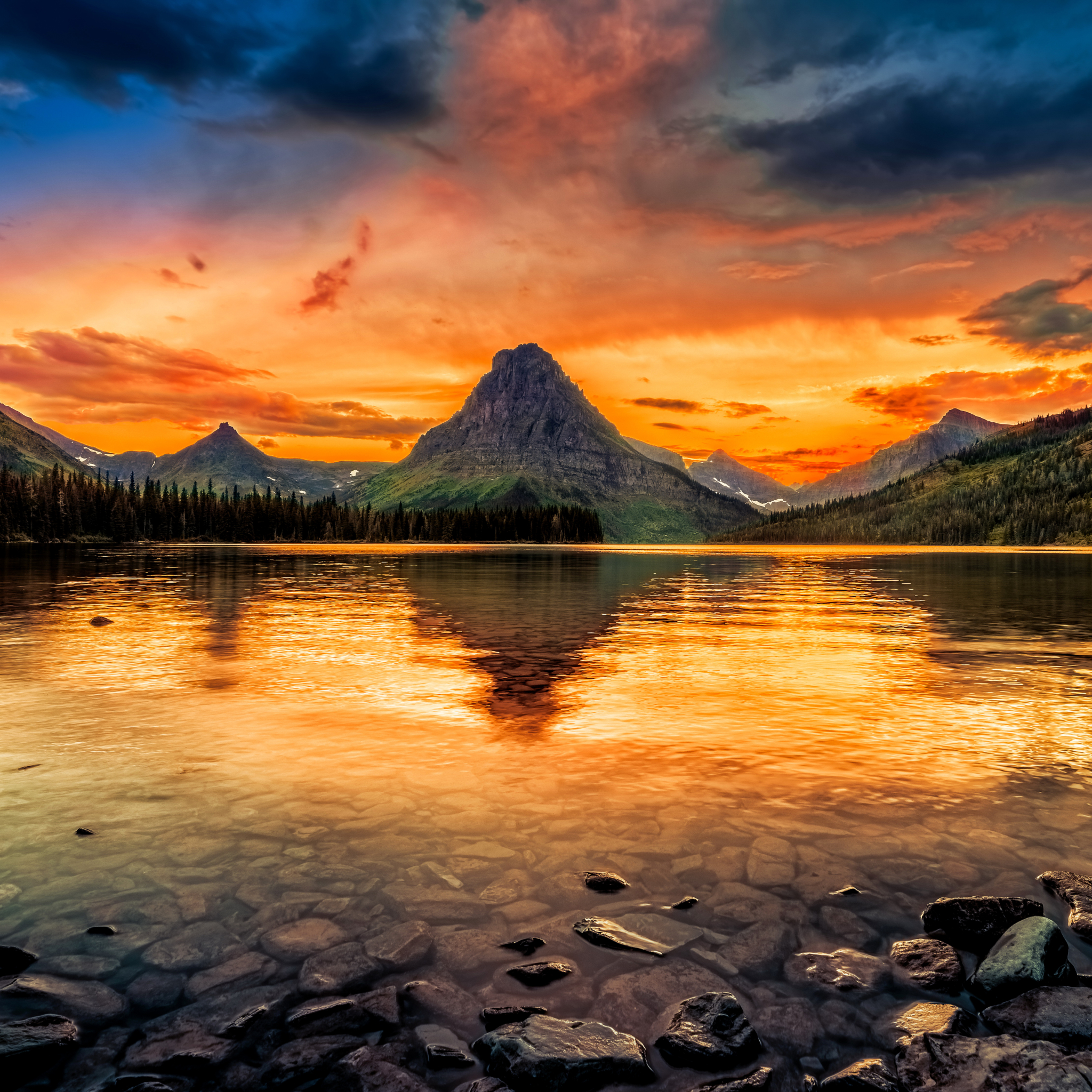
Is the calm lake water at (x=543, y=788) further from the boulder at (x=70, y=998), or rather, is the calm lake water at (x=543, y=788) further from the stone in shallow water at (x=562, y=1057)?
→ the stone in shallow water at (x=562, y=1057)

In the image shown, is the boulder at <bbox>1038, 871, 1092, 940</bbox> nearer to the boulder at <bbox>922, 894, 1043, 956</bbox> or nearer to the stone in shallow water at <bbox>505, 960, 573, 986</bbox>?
the boulder at <bbox>922, 894, 1043, 956</bbox>

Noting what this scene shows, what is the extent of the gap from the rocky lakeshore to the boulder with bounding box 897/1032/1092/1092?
0.10 ft

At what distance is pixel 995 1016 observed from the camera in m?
8.41

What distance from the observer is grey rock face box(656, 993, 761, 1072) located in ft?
25.2

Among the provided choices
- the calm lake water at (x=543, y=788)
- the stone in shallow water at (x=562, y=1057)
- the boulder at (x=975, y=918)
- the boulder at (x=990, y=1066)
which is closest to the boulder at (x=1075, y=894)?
the calm lake water at (x=543, y=788)

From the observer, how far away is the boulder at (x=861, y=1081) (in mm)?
7172

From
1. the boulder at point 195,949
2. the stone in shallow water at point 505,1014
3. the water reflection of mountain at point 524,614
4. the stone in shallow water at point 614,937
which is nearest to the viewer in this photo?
the stone in shallow water at point 505,1014

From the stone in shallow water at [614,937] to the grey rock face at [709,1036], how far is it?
115 centimetres

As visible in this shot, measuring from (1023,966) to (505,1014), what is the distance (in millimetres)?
6329

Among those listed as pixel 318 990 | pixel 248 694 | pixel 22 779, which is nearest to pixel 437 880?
pixel 318 990

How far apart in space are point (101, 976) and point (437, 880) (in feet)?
14.6

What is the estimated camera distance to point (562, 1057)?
745 centimetres

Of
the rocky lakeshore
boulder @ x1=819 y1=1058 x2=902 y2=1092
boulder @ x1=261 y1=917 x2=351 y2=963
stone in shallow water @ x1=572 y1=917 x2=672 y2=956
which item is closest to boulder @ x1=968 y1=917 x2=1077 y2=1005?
the rocky lakeshore

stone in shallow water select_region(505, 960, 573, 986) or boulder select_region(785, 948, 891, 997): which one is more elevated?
stone in shallow water select_region(505, 960, 573, 986)
